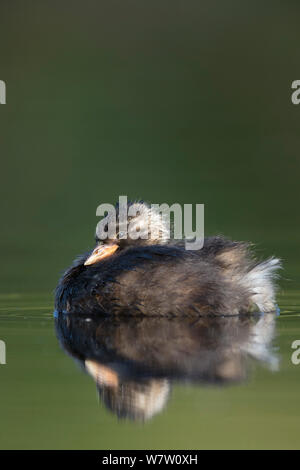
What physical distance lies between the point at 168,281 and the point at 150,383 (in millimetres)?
2209

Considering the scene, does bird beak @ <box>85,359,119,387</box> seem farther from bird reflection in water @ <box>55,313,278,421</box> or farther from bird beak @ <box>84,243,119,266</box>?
bird beak @ <box>84,243,119,266</box>

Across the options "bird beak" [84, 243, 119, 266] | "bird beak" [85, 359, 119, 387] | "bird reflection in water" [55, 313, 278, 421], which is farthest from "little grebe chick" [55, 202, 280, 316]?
"bird beak" [85, 359, 119, 387]

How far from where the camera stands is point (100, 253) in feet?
35.4

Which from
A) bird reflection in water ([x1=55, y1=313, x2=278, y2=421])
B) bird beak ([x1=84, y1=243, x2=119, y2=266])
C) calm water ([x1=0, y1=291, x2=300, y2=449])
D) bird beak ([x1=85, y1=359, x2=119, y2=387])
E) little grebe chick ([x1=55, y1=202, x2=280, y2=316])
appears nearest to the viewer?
calm water ([x1=0, y1=291, x2=300, y2=449])

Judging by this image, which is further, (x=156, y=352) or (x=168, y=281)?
(x=168, y=281)

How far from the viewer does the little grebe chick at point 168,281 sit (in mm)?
10047

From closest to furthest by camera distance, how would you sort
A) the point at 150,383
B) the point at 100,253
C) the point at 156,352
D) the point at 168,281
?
1. the point at 150,383
2. the point at 156,352
3. the point at 168,281
4. the point at 100,253

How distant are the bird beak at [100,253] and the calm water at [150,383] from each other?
0.54m

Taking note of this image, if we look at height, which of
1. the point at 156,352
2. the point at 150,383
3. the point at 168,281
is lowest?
the point at 150,383

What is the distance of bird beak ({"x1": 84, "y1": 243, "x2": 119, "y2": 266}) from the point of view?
10719mm

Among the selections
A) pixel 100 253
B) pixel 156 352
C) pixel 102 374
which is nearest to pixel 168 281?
pixel 100 253

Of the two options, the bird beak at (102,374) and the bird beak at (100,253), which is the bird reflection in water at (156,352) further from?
the bird beak at (100,253)

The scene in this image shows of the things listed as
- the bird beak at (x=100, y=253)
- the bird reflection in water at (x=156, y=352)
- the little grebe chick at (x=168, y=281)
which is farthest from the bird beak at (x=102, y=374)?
the bird beak at (x=100, y=253)

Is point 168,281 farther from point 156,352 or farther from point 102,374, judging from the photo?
point 102,374
